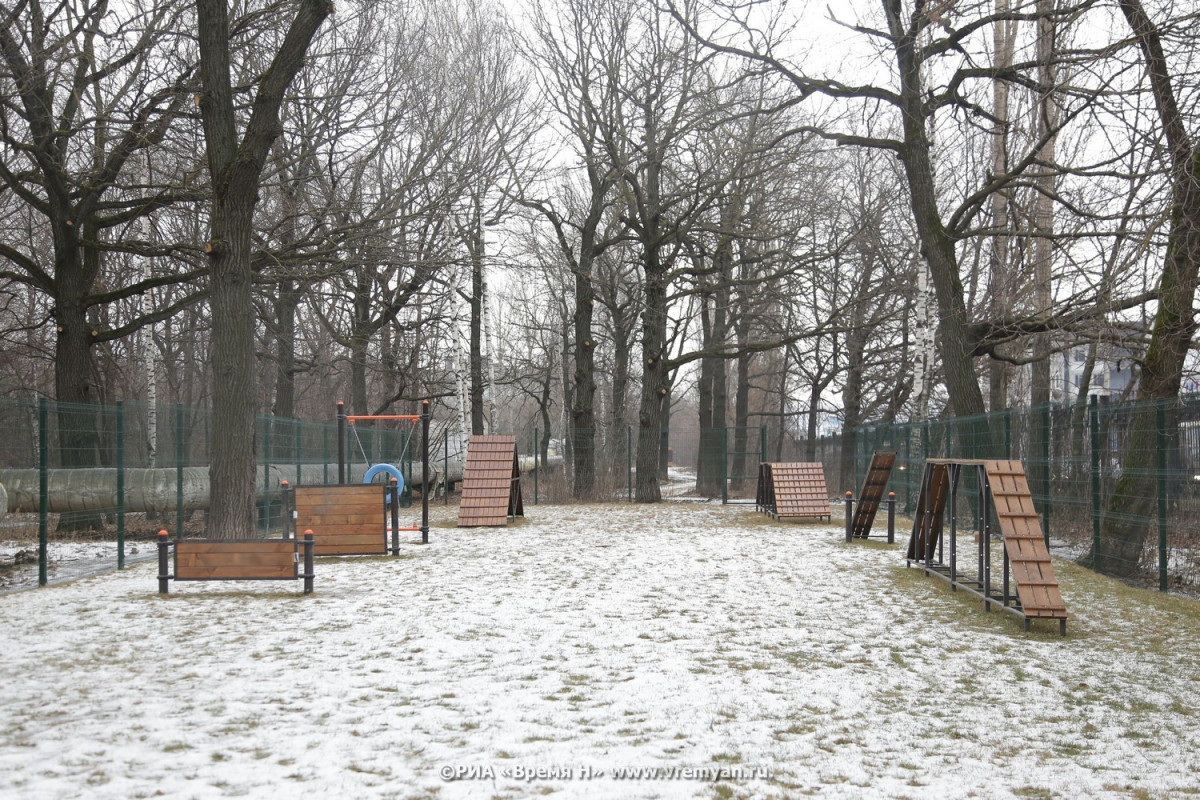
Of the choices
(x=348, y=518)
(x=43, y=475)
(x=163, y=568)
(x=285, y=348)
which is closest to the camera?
(x=163, y=568)

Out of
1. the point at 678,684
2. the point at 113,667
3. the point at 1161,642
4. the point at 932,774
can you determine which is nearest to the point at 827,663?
the point at 678,684

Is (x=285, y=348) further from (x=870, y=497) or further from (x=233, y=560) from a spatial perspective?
(x=233, y=560)

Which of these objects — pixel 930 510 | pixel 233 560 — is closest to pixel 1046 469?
pixel 930 510

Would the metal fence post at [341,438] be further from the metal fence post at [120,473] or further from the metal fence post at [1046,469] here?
the metal fence post at [1046,469]

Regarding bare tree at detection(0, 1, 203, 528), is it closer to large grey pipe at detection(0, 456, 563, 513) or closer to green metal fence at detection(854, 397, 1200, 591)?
large grey pipe at detection(0, 456, 563, 513)

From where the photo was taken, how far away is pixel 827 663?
7180 millimetres

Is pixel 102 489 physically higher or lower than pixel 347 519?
higher

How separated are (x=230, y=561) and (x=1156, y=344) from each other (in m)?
10.9

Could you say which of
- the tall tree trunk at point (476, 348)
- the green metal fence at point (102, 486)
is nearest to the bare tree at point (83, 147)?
the green metal fence at point (102, 486)

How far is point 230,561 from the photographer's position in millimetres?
10164

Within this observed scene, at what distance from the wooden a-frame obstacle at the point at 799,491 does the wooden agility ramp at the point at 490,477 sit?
5313mm

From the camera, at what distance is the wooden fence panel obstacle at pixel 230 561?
10.1 metres

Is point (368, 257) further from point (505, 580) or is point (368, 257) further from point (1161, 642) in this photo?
point (1161, 642)

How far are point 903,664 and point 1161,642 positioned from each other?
7.77 feet
